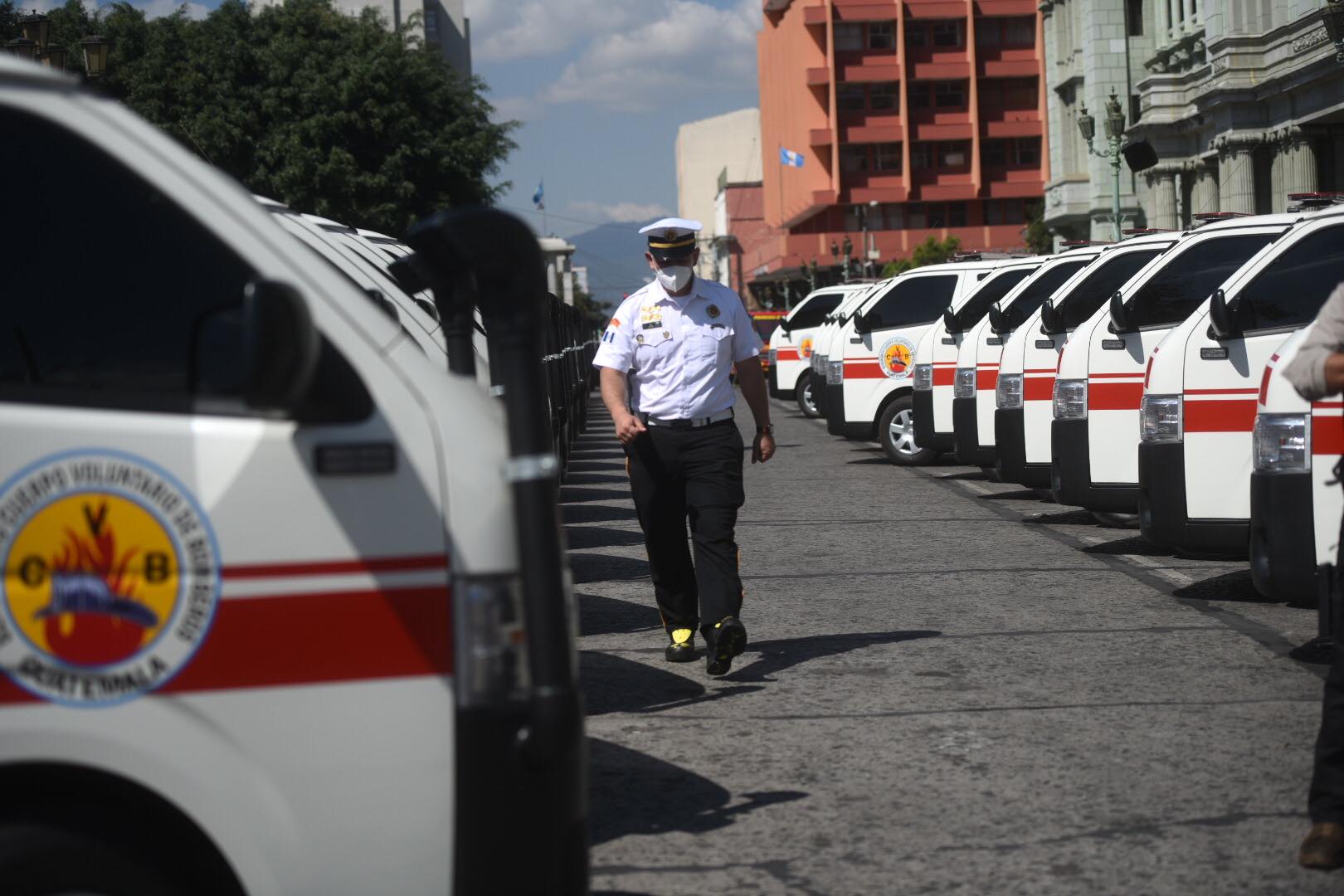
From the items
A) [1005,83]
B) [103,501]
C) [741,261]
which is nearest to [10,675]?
[103,501]

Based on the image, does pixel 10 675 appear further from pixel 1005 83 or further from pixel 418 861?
pixel 1005 83

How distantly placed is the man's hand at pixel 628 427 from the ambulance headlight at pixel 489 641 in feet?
15.5

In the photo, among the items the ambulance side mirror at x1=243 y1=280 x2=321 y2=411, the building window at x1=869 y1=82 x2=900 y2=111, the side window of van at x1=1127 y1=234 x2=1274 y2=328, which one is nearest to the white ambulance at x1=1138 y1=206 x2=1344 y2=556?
the side window of van at x1=1127 y1=234 x2=1274 y2=328

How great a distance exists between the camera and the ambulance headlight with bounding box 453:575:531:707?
10.7 ft

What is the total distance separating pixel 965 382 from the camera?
54.6 ft

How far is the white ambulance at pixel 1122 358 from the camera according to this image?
39.2 ft

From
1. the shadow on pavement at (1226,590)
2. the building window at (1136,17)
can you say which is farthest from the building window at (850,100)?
the shadow on pavement at (1226,590)

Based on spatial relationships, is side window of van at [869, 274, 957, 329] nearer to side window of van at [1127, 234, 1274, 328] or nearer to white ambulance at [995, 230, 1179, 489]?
white ambulance at [995, 230, 1179, 489]

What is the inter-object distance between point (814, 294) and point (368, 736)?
29550mm

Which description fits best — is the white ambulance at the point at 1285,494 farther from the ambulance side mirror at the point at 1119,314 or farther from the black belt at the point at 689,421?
the ambulance side mirror at the point at 1119,314

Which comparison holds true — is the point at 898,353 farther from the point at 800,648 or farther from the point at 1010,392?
the point at 800,648

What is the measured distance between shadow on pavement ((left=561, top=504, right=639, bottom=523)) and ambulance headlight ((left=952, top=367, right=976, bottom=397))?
310 centimetres

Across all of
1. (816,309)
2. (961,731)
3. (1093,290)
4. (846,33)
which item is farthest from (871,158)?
(961,731)

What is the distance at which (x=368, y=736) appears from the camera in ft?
10.5
